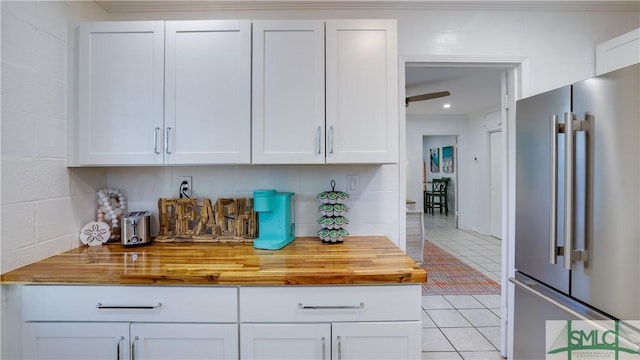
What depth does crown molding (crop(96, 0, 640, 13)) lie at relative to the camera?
1.84 meters

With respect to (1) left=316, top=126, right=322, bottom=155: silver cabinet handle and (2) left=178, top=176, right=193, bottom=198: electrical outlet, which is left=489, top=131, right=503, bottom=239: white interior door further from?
(2) left=178, top=176, right=193, bottom=198: electrical outlet

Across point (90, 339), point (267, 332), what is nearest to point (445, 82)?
point (267, 332)

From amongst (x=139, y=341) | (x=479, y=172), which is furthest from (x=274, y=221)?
(x=479, y=172)

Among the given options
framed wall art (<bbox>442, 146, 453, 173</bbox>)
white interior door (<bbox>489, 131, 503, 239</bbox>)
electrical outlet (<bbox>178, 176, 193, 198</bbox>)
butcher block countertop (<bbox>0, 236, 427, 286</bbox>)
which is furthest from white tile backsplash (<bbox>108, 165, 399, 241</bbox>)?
framed wall art (<bbox>442, 146, 453, 173</bbox>)

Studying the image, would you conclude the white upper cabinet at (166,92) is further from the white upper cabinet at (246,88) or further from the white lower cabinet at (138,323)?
the white lower cabinet at (138,323)

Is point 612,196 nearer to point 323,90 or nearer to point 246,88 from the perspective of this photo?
point 323,90

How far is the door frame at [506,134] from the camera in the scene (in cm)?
188

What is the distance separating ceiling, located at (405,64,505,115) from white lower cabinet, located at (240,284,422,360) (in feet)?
7.77

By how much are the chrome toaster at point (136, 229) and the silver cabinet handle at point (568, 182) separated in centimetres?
205

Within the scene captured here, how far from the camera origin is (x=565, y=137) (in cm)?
130

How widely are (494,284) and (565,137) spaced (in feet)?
8.27

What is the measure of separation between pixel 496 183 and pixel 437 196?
10.9 ft

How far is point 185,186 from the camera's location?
6.17ft

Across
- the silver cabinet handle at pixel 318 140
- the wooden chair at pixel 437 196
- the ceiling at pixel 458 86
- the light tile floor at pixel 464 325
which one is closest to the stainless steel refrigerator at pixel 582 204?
the light tile floor at pixel 464 325
